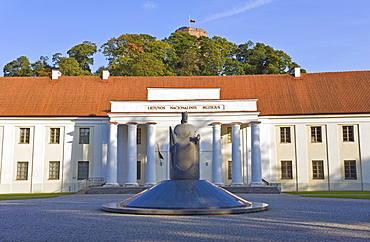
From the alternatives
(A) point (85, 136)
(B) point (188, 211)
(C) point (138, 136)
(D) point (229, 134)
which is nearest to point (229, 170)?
(D) point (229, 134)

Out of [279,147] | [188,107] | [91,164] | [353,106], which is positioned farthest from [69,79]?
[353,106]

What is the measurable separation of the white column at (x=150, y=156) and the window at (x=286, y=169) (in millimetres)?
11825

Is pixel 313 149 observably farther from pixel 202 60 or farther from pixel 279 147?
pixel 202 60

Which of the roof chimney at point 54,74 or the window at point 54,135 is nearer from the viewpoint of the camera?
the window at point 54,135

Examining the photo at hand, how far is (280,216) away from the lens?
583 inches

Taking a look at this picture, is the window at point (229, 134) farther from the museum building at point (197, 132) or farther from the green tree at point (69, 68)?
the green tree at point (69, 68)

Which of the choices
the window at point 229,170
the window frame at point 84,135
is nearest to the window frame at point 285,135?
the window at point 229,170

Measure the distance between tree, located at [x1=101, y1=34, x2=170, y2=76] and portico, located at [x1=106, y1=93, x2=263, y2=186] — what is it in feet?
80.6

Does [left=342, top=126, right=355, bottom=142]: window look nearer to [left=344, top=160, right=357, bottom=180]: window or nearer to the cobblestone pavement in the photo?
[left=344, top=160, right=357, bottom=180]: window

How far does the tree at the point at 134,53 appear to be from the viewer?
202ft

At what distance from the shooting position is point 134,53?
6981 centimetres

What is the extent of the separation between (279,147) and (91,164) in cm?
1719

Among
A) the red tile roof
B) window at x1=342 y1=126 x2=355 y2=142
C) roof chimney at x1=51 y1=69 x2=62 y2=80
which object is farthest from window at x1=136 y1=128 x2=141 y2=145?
window at x1=342 y1=126 x2=355 y2=142

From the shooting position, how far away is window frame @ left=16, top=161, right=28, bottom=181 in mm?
38719
